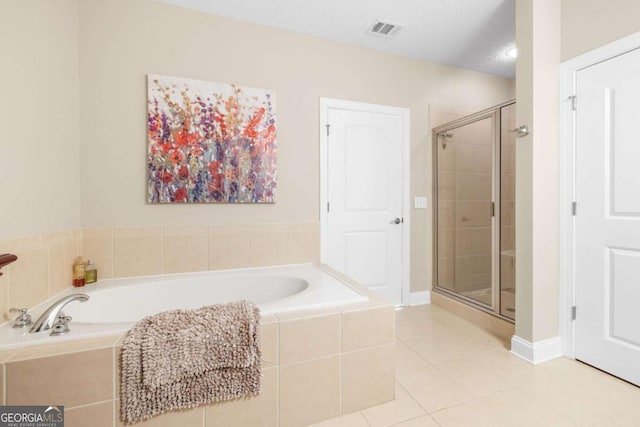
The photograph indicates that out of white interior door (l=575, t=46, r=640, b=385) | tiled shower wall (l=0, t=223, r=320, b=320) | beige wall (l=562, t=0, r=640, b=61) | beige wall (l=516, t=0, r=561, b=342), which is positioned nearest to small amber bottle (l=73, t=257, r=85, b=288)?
tiled shower wall (l=0, t=223, r=320, b=320)

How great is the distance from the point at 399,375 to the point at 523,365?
0.79 m

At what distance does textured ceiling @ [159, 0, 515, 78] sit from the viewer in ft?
6.72

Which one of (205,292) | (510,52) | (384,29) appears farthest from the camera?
(510,52)

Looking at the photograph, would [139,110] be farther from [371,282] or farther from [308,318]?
[371,282]

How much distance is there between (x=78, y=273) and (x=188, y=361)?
1.23m

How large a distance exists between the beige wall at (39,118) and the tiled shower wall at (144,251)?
0.39 ft

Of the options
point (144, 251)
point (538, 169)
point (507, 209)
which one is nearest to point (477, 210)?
point (507, 209)

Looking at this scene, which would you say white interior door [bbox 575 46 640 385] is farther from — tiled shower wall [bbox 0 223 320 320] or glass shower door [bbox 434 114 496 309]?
tiled shower wall [bbox 0 223 320 320]

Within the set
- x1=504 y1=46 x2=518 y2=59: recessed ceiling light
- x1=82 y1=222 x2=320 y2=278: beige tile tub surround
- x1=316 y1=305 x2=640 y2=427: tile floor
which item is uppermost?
x1=504 y1=46 x2=518 y2=59: recessed ceiling light

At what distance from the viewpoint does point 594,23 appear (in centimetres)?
168

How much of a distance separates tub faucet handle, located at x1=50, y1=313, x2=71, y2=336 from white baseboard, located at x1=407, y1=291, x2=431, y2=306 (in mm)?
2553

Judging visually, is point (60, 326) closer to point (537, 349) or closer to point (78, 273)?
point (78, 273)

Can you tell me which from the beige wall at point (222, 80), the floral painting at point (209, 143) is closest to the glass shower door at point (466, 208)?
the beige wall at point (222, 80)

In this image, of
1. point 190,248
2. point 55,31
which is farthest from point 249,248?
point 55,31
